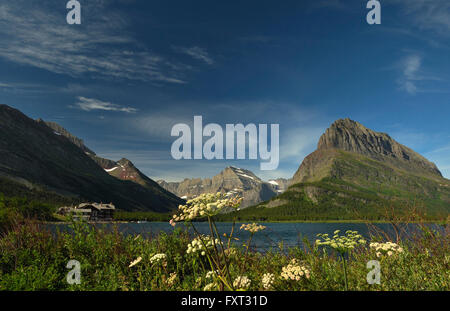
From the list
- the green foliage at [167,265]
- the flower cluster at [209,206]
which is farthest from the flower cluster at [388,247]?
the flower cluster at [209,206]

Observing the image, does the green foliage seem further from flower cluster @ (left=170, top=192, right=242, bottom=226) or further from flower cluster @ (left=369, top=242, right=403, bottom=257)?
flower cluster @ (left=170, top=192, right=242, bottom=226)

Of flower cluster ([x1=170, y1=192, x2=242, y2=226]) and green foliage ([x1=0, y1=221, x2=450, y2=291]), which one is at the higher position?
flower cluster ([x1=170, y1=192, x2=242, y2=226])

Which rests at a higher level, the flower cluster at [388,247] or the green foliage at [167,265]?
the flower cluster at [388,247]

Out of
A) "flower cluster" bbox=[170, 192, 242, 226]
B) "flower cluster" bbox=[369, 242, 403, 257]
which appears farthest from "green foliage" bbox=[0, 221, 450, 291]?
"flower cluster" bbox=[170, 192, 242, 226]

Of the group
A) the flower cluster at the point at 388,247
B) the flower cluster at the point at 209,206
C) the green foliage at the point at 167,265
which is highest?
the flower cluster at the point at 209,206

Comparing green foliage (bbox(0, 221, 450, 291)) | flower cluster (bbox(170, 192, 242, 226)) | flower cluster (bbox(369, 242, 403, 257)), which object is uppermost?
flower cluster (bbox(170, 192, 242, 226))

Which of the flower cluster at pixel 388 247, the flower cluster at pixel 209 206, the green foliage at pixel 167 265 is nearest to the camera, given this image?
the flower cluster at pixel 209 206

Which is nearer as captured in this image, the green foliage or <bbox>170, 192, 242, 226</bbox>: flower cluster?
<bbox>170, 192, 242, 226</bbox>: flower cluster

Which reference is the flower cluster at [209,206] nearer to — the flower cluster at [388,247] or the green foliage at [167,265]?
the green foliage at [167,265]
